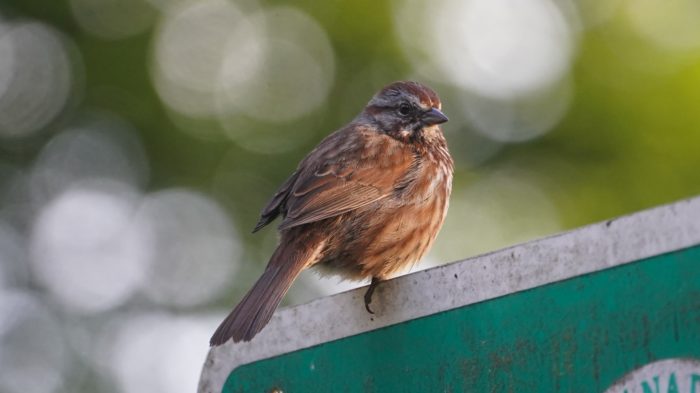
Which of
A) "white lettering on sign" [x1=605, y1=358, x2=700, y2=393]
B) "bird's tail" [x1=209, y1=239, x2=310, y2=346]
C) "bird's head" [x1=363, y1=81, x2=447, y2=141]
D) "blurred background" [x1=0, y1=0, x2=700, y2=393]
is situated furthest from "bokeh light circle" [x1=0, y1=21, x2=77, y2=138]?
"white lettering on sign" [x1=605, y1=358, x2=700, y2=393]

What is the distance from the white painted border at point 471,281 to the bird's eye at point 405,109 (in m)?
1.82

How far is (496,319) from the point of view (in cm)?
285

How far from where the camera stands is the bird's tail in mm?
3350

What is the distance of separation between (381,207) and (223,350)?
3.75 ft

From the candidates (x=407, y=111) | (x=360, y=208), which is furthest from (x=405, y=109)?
(x=360, y=208)

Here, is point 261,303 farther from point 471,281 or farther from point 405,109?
point 405,109

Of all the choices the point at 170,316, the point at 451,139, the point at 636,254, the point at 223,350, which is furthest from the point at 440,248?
the point at 636,254

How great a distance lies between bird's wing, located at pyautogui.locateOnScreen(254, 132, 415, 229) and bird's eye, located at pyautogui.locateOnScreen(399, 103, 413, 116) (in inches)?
13.2

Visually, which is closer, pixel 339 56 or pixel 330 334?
pixel 330 334

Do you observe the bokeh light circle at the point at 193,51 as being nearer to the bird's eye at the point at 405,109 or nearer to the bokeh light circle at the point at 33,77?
the bokeh light circle at the point at 33,77

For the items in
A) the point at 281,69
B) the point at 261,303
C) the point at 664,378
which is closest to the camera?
the point at 664,378

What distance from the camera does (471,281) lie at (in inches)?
116

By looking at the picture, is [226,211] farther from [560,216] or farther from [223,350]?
[223,350]

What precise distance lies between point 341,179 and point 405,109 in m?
0.81
